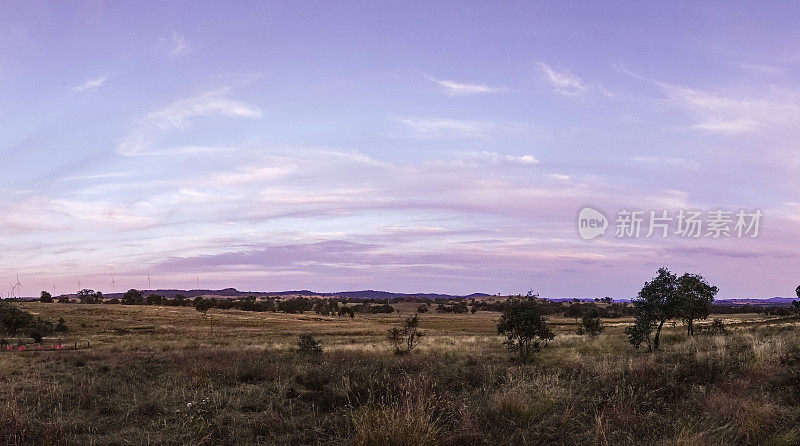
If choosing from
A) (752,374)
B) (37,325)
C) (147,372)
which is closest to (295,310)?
(37,325)

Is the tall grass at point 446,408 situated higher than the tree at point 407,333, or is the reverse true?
the tall grass at point 446,408

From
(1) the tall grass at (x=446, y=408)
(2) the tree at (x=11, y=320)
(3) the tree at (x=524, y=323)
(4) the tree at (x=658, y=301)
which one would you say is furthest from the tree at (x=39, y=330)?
(4) the tree at (x=658, y=301)

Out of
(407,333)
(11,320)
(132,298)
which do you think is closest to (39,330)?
(11,320)

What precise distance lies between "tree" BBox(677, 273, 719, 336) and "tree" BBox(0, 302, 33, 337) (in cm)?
5932

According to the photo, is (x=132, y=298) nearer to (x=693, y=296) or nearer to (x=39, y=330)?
(x=39, y=330)

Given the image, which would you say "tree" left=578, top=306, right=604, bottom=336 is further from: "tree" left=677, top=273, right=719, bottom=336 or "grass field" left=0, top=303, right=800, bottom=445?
"grass field" left=0, top=303, right=800, bottom=445

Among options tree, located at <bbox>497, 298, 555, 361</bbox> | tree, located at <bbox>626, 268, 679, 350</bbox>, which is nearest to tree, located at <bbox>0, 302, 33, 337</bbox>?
tree, located at <bbox>497, 298, 555, 361</bbox>

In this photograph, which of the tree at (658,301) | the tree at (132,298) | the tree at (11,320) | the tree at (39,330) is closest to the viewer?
the tree at (658,301)

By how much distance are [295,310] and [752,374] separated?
11909 centimetres

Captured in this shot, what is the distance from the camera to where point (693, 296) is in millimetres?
29797

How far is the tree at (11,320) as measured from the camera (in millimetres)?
45741

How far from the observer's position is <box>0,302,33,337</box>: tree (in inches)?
1801

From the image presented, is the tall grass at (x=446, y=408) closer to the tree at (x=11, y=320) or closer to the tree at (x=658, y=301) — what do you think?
the tree at (x=658, y=301)

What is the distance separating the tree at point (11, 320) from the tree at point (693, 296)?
59.3 metres
